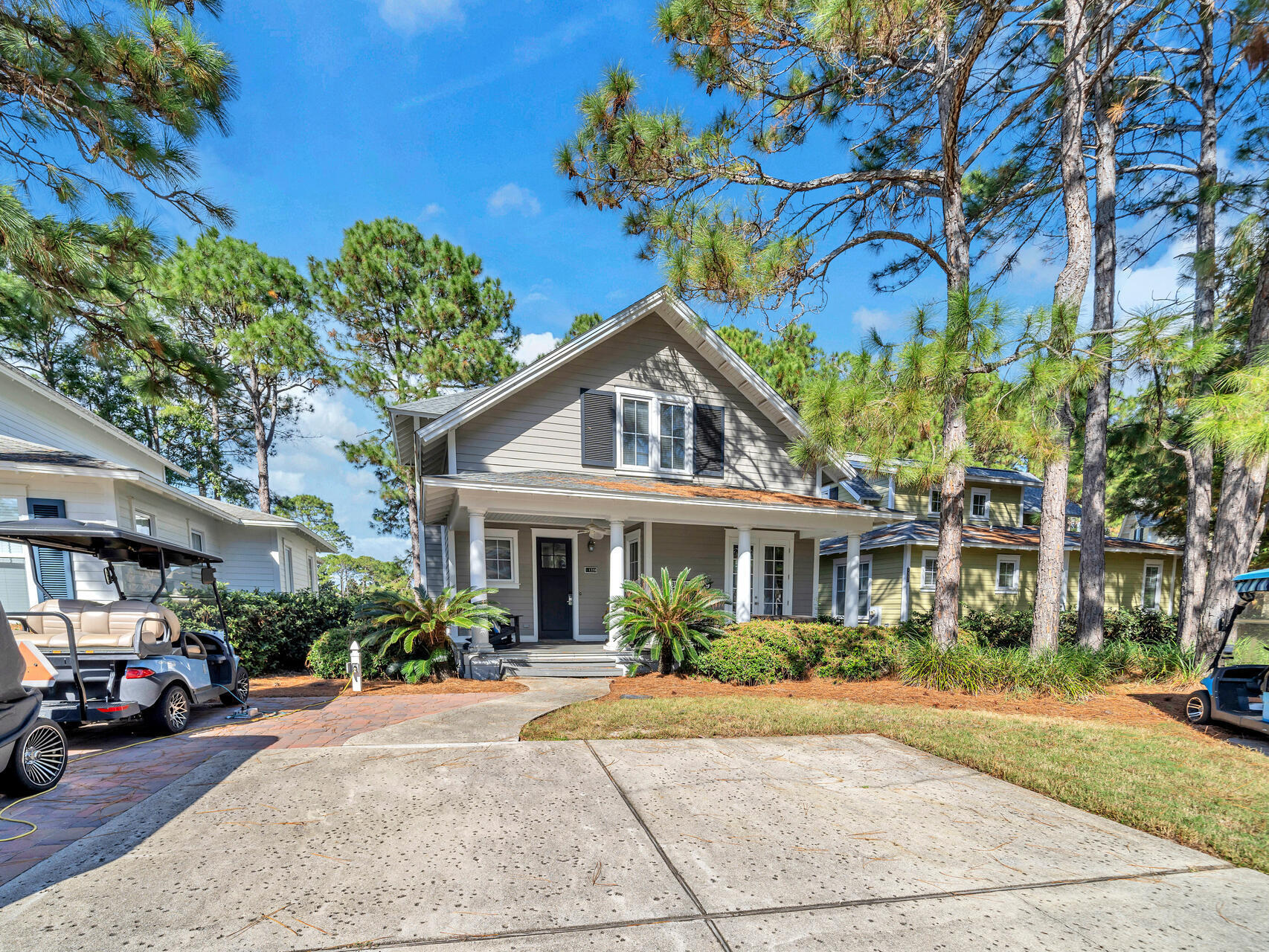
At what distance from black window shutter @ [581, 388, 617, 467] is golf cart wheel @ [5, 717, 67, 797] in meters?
8.12

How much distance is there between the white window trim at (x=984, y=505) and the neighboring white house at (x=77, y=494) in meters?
22.2

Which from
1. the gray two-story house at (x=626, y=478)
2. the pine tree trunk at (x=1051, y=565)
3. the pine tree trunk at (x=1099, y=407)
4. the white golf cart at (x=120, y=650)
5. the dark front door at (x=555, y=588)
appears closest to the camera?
the white golf cart at (x=120, y=650)

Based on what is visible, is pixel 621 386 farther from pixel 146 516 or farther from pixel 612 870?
pixel 146 516

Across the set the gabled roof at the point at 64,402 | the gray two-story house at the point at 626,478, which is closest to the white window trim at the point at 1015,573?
the gray two-story house at the point at 626,478

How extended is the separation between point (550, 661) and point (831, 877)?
7.46 m

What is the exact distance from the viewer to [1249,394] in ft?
17.3

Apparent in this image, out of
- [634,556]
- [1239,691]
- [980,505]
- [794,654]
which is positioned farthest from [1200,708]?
[980,505]

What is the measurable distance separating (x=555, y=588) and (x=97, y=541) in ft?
23.9

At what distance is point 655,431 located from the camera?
38.3 feet

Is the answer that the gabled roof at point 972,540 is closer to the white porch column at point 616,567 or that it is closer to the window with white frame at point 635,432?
the window with white frame at point 635,432

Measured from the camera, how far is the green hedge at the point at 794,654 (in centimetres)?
878

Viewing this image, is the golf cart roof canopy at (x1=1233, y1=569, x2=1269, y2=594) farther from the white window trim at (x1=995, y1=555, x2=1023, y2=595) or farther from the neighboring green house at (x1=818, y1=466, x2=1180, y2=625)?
the white window trim at (x1=995, y1=555, x2=1023, y2=595)

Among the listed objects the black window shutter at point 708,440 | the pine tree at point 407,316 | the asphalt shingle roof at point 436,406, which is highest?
the pine tree at point 407,316

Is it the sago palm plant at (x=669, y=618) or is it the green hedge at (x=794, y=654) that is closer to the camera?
the green hedge at (x=794, y=654)
